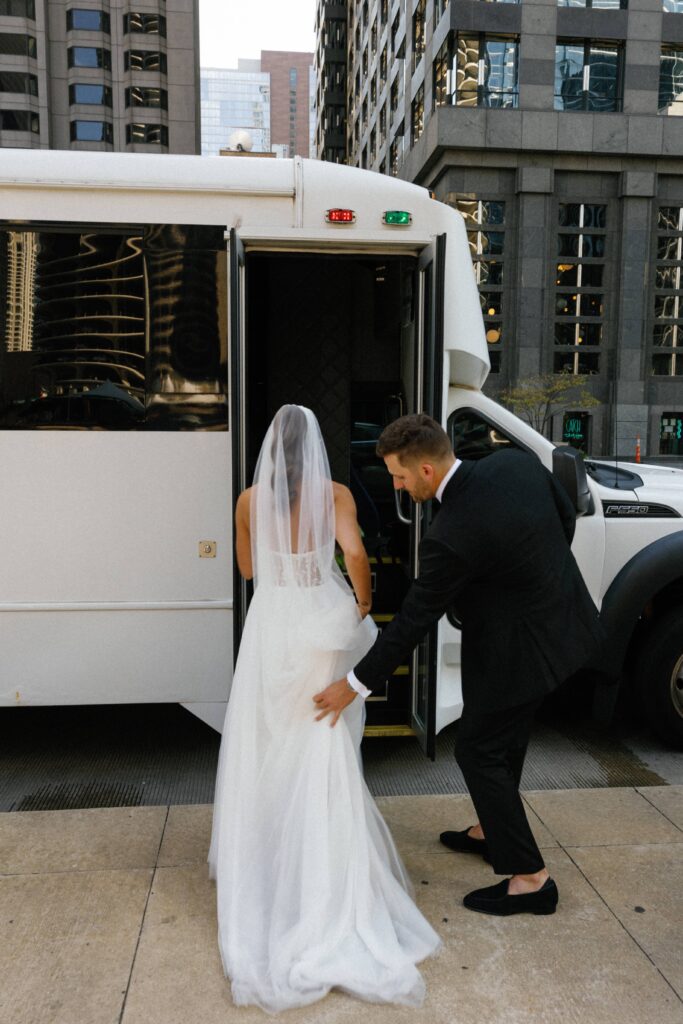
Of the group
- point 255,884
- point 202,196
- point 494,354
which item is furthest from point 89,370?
point 494,354

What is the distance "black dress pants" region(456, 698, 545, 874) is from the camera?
9.83ft

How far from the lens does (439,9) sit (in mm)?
36062

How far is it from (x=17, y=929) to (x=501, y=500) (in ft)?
7.91

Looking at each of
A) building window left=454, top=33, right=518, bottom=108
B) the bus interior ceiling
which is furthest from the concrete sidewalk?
building window left=454, top=33, right=518, bottom=108

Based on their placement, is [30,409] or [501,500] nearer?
[501,500]

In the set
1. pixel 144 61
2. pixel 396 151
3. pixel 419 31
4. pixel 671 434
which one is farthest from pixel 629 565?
pixel 144 61

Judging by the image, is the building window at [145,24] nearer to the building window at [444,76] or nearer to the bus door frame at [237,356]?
the building window at [444,76]

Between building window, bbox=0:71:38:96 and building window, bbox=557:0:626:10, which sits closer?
building window, bbox=557:0:626:10

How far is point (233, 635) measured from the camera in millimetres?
4148

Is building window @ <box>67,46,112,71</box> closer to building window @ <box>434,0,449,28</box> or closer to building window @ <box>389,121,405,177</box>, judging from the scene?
building window @ <box>389,121,405,177</box>

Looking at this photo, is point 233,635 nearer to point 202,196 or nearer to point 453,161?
point 202,196

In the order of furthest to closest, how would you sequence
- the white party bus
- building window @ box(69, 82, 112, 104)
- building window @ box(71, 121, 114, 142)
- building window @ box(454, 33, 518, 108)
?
1. building window @ box(71, 121, 114, 142)
2. building window @ box(69, 82, 112, 104)
3. building window @ box(454, 33, 518, 108)
4. the white party bus

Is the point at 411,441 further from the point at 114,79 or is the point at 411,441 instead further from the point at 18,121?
the point at 114,79

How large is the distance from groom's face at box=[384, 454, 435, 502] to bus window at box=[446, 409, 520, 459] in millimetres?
1586
